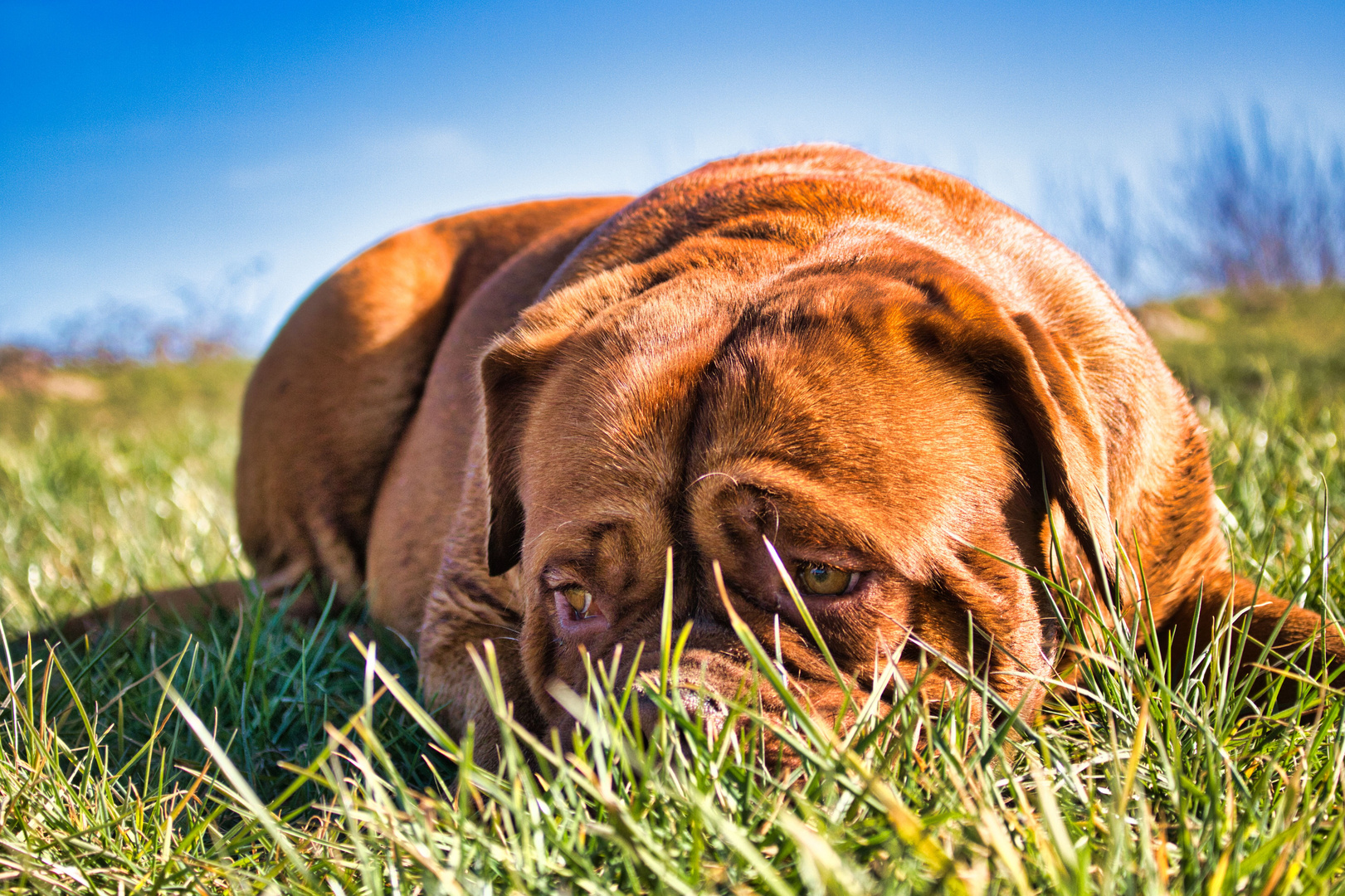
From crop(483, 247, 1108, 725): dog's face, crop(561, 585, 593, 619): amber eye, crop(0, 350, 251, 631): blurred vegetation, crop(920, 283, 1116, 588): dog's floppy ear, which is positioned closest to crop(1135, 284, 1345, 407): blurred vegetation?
crop(920, 283, 1116, 588): dog's floppy ear

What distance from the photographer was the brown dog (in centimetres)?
185

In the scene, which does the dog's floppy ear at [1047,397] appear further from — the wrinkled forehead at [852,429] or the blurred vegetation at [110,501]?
the blurred vegetation at [110,501]

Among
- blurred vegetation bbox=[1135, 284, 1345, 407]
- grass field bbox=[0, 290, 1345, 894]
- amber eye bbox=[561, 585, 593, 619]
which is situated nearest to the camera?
grass field bbox=[0, 290, 1345, 894]

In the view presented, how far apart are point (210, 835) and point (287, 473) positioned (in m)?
2.06

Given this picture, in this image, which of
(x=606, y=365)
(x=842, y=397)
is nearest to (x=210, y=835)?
(x=606, y=365)

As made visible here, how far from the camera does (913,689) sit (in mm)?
1548

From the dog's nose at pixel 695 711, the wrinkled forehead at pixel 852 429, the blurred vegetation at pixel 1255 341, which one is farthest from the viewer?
the blurred vegetation at pixel 1255 341

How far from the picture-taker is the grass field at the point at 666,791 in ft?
4.38

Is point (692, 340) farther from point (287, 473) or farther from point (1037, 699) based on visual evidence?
point (287, 473)

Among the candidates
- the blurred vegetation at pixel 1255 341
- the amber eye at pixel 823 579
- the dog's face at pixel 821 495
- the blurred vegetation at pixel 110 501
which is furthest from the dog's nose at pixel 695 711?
the blurred vegetation at pixel 1255 341

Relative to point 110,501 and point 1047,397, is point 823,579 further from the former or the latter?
point 110,501

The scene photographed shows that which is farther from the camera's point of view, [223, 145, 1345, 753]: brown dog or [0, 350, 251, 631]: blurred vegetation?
[0, 350, 251, 631]: blurred vegetation

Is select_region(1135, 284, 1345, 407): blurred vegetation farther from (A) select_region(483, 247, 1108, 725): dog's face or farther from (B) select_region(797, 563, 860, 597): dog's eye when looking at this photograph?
(B) select_region(797, 563, 860, 597): dog's eye

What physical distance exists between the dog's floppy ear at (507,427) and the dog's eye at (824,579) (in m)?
0.76
